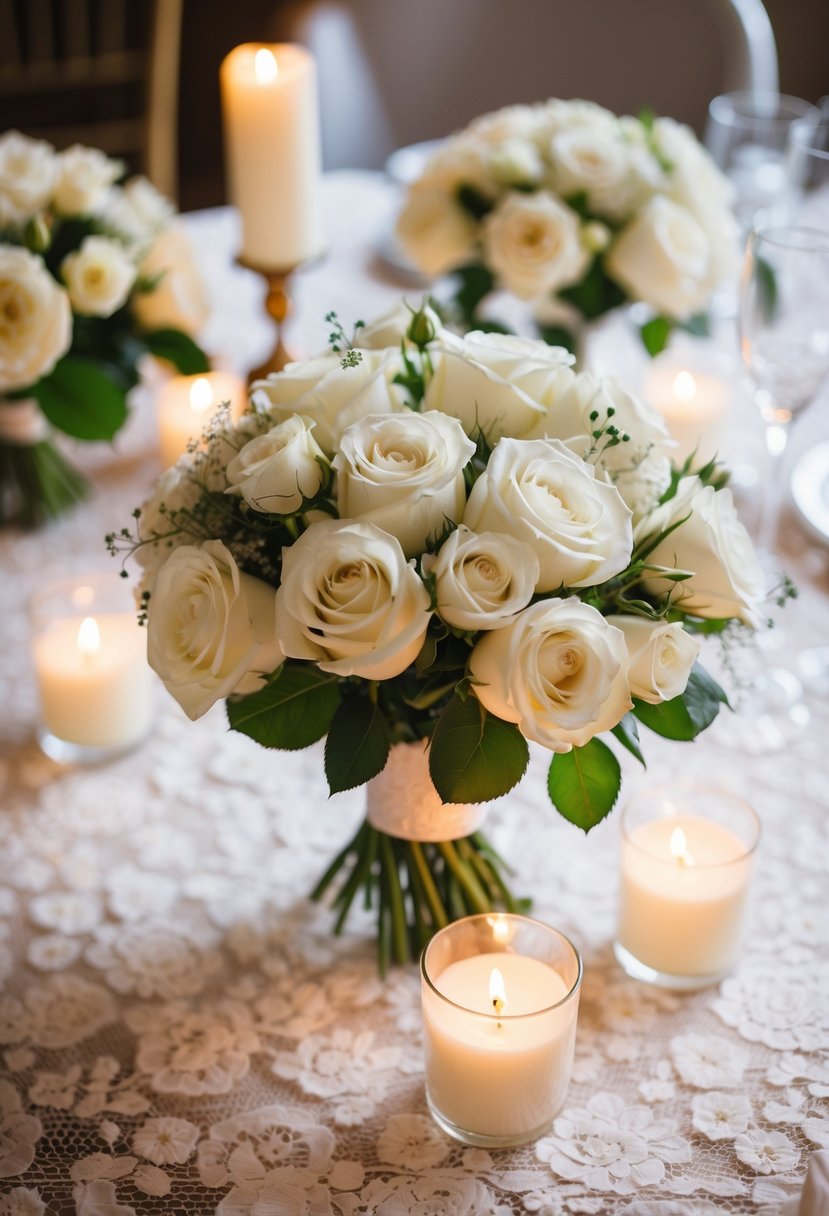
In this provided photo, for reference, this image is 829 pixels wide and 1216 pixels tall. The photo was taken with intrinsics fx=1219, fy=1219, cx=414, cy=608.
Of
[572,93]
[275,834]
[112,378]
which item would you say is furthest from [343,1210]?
[572,93]

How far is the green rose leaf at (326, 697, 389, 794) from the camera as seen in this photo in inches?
28.0

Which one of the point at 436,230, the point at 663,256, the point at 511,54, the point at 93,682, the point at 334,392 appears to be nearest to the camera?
the point at 334,392

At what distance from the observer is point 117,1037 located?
0.85 meters

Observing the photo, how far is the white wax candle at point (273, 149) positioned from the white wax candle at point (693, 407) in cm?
43

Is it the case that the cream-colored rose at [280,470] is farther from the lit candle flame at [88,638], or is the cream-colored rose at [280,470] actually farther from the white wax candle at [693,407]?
the white wax candle at [693,407]

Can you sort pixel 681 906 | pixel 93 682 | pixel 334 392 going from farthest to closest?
pixel 93 682 < pixel 681 906 < pixel 334 392

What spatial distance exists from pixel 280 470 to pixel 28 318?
1.99 ft

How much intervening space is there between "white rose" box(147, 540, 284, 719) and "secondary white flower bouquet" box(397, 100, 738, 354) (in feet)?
2.36

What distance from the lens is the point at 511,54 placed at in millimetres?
3596

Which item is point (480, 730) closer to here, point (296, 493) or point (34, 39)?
point (296, 493)

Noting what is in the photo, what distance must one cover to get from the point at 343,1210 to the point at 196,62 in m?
3.64

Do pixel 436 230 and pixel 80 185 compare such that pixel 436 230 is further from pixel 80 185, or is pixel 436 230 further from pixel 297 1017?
pixel 297 1017

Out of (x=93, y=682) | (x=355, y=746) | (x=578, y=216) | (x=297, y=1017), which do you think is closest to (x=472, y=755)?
(x=355, y=746)

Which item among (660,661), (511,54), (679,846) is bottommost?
(511,54)
